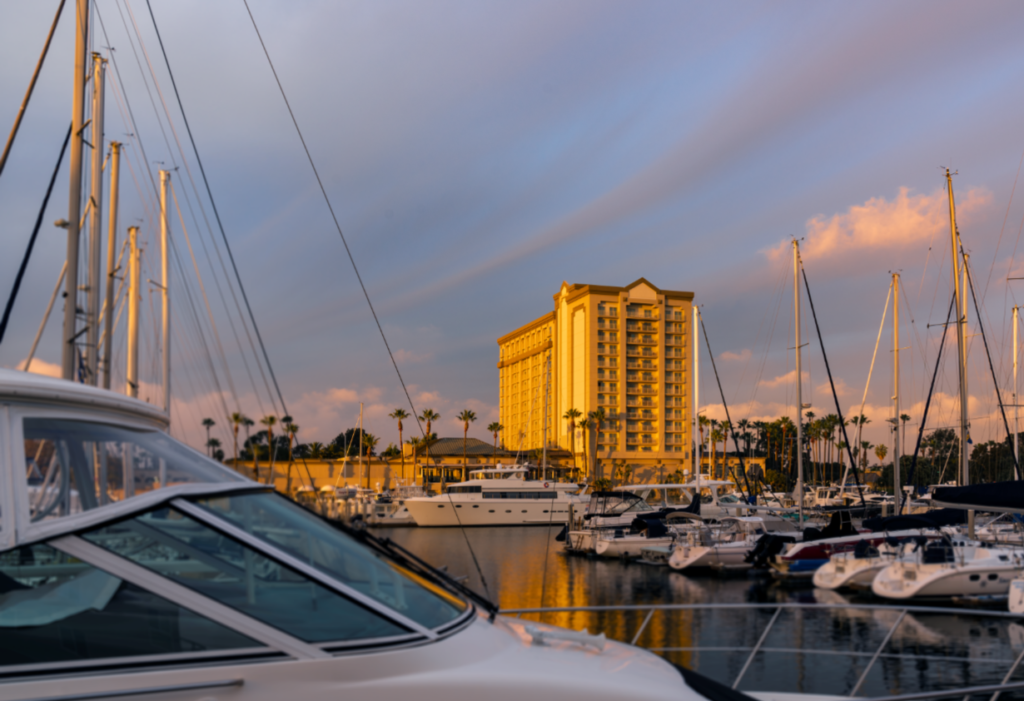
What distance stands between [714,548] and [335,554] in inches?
1081

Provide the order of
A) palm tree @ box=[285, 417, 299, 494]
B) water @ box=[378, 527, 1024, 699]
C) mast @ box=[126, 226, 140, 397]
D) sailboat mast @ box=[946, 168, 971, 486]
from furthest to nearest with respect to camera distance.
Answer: sailboat mast @ box=[946, 168, 971, 486] → mast @ box=[126, 226, 140, 397] → water @ box=[378, 527, 1024, 699] → palm tree @ box=[285, 417, 299, 494]

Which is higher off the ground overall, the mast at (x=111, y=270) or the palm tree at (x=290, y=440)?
the mast at (x=111, y=270)

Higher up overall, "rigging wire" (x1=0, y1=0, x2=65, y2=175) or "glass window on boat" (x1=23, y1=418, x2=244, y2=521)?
"rigging wire" (x1=0, y1=0, x2=65, y2=175)

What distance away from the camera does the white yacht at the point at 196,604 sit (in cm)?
234

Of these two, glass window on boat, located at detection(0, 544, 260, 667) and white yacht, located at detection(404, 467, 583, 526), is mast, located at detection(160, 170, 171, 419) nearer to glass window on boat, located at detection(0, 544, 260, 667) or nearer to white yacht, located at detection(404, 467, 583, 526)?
glass window on boat, located at detection(0, 544, 260, 667)

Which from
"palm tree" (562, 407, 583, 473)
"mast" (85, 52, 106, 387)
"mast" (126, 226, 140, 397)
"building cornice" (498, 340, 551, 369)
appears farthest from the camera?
"building cornice" (498, 340, 551, 369)

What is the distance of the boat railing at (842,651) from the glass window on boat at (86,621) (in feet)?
7.30

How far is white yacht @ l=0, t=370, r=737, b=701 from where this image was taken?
2340 mm

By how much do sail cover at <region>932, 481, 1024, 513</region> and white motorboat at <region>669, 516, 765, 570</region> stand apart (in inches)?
519

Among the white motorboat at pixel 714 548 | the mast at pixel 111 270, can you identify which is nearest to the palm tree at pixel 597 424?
the white motorboat at pixel 714 548

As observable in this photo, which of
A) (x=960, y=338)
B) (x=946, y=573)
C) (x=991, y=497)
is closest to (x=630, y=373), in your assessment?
(x=960, y=338)

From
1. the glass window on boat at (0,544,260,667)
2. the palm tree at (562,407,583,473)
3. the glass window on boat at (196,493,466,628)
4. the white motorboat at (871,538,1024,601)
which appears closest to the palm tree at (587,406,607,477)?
the palm tree at (562,407,583,473)

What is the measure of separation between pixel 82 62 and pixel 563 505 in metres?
46.8

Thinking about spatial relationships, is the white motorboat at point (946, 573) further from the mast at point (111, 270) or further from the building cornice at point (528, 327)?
the building cornice at point (528, 327)
